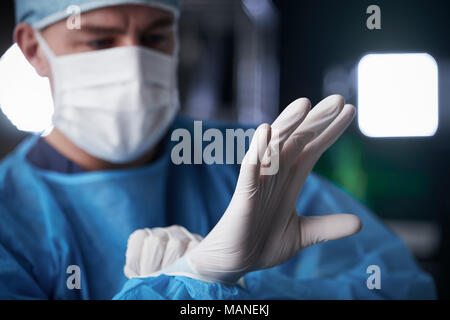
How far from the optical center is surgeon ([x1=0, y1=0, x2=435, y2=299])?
96cm

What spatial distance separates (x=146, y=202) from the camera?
116cm

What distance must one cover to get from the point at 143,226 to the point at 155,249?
14cm

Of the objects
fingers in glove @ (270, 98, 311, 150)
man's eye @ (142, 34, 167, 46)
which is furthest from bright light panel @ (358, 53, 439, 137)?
man's eye @ (142, 34, 167, 46)

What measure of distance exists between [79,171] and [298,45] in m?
0.63

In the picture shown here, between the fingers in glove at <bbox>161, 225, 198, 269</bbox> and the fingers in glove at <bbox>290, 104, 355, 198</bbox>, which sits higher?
the fingers in glove at <bbox>290, 104, 355, 198</bbox>

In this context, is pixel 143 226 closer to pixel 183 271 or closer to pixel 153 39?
pixel 183 271

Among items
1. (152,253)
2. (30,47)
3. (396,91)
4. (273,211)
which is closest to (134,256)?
(152,253)

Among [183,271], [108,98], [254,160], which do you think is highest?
[108,98]

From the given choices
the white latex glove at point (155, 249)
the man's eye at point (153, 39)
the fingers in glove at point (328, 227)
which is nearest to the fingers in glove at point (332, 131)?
the fingers in glove at point (328, 227)

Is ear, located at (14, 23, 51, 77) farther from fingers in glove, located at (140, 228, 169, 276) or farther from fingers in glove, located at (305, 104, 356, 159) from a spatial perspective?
fingers in glove, located at (305, 104, 356, 159)

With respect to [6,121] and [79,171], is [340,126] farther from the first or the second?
[6,121]

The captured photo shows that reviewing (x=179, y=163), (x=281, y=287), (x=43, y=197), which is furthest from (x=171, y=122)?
(x=281, y=287)

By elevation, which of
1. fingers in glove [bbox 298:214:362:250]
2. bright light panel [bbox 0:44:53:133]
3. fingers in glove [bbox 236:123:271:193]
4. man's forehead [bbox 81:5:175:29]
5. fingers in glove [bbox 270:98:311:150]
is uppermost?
man's forehead [bbox 81:5:175:29]

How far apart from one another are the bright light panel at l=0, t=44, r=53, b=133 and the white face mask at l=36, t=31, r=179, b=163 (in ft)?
0.09
